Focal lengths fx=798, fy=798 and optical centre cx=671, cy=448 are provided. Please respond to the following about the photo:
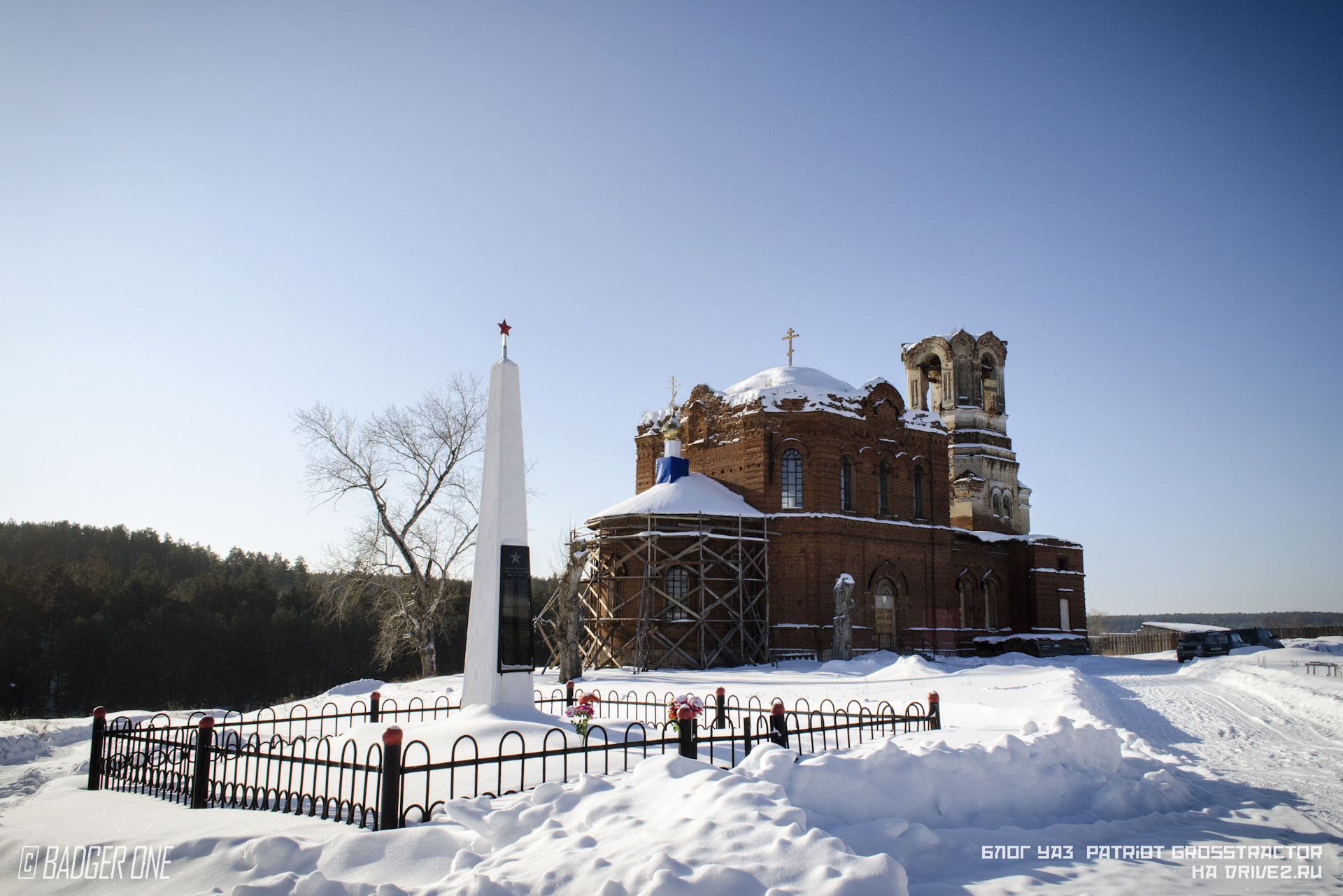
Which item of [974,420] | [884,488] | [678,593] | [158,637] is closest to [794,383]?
[884,488]

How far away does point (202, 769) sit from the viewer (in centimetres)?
675

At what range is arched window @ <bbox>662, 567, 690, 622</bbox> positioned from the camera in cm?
2494

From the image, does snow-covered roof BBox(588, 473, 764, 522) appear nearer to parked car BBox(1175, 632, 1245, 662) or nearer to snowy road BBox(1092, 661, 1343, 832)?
snowy road BBox(1092, 661, 1343, 832)

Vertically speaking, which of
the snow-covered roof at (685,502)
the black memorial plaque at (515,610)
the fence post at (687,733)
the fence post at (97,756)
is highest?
the snow-covered roof at (685,502)

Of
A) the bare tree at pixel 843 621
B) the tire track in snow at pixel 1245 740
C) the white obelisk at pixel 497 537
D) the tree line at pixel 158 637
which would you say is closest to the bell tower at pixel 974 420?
the bare tree at pixel 843 621

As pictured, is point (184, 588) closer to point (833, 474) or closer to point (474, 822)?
point (833, 474)

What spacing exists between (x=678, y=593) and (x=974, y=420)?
2200 cm

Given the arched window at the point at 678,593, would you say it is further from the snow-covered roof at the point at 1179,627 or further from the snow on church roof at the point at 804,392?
the snow-covered roof at the point at 1179,627

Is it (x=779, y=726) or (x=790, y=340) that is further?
(x=790, y=340)

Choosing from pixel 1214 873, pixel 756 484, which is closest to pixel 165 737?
pixel 1214 873

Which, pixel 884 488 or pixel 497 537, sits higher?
pixel 884 488

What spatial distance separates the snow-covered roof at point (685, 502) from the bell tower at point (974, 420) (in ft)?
54.2

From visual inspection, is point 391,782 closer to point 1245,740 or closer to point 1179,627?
point 1245,740

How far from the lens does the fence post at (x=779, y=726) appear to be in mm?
7922
